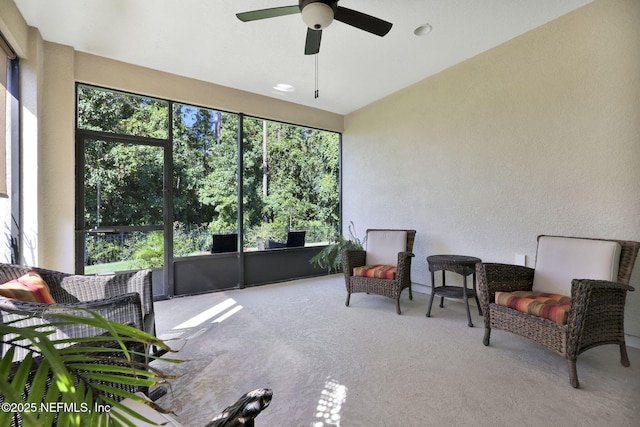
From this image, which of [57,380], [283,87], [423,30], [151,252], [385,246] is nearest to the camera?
[57,380]

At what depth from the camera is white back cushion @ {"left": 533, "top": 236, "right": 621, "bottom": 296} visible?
7.43ft

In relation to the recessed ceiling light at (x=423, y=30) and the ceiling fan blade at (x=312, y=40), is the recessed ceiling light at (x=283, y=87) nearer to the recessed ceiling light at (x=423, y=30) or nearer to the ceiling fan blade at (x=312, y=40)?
the ceiling fan blade at (x=312, y=40)

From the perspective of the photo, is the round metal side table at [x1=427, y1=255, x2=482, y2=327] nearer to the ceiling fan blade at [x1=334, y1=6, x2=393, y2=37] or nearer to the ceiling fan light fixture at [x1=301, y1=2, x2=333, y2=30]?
the ceiling fan blade at [x1=334, y1=6, x2=393, y2=37]

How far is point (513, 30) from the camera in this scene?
3160mm

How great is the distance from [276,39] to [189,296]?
11.0ft

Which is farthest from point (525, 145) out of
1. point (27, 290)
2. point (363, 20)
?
point (27, 290)

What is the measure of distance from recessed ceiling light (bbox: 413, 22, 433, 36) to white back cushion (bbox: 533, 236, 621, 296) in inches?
91.9

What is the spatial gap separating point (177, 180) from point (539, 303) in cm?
410

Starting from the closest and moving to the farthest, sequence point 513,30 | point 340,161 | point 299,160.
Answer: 1. point 513,30
2. point 299,160
3. point 340,161

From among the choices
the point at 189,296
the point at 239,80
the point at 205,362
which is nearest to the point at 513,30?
the point at 239,80

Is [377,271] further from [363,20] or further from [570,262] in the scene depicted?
[363,20]

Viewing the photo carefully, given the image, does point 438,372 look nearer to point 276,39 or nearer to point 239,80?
point 276,39

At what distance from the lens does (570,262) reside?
2484 millimetres

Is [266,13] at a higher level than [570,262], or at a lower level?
higher
